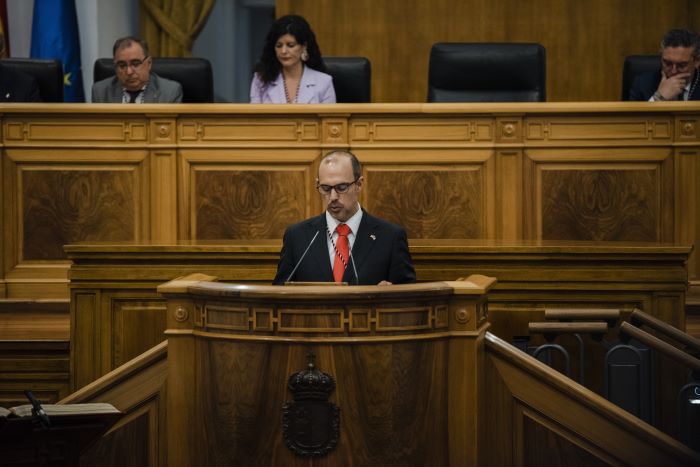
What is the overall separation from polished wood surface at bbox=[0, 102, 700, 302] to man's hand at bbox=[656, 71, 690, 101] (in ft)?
1.20

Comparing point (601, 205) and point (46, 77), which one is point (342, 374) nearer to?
point (601, 205)

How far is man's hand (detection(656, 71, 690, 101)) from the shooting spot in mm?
5879

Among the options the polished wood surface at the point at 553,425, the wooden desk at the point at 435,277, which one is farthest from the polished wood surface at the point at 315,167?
the polished wood surface at the point at 553,425

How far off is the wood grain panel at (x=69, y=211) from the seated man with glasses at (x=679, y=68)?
2688 mm

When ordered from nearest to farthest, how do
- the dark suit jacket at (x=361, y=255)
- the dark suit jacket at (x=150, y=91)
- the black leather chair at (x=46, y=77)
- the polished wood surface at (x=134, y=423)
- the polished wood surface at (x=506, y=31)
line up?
1. the polished wood surface at (x=134, y=423)
2. the dark suit jacket at (x=361, y=255)
3. the dark suit jacket at (x=150, y=91)
4. the black leather chair at (x=46, y=77)
5. the polished wood surface at (x=506, y=31)

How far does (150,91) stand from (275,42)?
689 mm

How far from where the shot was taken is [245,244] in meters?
4.43

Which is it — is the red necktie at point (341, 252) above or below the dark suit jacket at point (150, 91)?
below

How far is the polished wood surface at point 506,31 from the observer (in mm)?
8102

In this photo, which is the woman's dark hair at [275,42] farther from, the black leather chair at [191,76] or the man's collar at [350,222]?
the man's collar at [350,222]

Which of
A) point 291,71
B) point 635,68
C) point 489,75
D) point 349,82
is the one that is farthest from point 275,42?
point 635,68

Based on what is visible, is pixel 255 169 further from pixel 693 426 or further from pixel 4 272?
pixel 693 426

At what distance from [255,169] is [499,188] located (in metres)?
1.16

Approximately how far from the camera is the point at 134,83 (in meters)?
5.99
